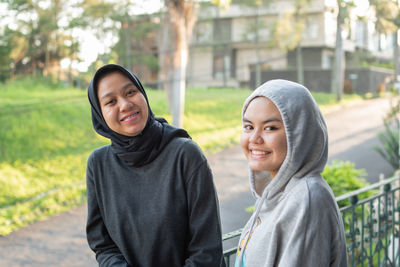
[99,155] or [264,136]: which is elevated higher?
[264,136]

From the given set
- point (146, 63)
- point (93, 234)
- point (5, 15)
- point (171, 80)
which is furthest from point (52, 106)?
point (146, 63)

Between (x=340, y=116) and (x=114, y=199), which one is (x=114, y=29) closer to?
(x=340, y=116)

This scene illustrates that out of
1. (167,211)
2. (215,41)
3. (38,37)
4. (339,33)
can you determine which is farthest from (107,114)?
(215,41)

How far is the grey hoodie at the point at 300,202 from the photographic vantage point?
54.1 inches

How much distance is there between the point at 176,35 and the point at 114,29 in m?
11.5

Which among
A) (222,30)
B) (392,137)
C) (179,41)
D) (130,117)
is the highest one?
(222,30)

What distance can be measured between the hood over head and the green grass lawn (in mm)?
5399

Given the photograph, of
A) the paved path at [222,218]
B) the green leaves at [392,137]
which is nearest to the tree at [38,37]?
the paved path at [222,218]

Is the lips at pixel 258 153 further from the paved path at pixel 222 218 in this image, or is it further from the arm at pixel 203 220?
the paved path at pixel 222 218

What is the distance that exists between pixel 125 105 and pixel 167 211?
44 cm

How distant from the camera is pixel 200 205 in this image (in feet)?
5.58

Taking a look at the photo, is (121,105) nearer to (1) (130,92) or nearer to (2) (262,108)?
(1) (130,92)

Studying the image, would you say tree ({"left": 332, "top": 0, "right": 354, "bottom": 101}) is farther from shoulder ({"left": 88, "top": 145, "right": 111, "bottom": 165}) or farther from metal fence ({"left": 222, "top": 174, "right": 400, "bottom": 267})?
shoulder ({"left": 88, "top": 145, "right": 111, "bottom": 165})

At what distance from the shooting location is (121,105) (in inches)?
69.3
